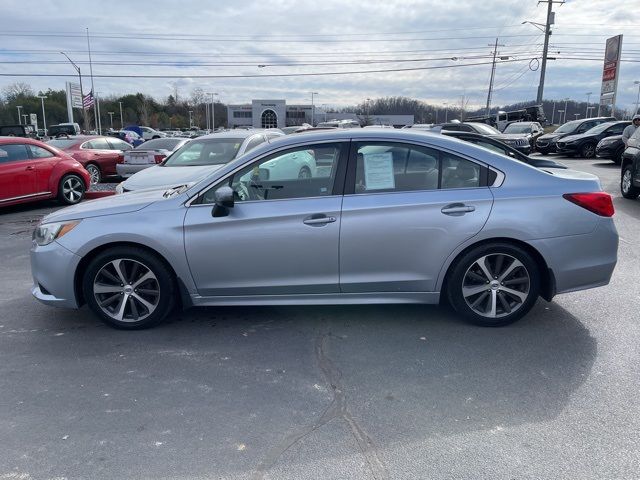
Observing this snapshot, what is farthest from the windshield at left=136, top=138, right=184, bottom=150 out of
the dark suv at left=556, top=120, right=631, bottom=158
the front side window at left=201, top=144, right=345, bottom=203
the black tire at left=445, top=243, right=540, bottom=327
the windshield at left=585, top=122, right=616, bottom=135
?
the windshield at left=585, top=122, right=616, bottom=135

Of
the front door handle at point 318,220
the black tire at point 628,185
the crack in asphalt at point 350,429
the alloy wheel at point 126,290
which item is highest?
the front door handle at point 318,220

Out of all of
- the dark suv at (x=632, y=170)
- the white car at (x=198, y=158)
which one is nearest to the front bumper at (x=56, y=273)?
the white car at (x=198, y=158)

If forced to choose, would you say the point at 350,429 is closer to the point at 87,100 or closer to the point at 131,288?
the point at 131,288

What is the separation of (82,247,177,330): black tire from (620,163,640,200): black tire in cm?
1009

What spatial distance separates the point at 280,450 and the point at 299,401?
494 mm

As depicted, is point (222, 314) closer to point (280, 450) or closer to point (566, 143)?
point (280, 450)

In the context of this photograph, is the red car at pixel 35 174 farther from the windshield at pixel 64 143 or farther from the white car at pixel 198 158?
the windshield at pixel 64 143

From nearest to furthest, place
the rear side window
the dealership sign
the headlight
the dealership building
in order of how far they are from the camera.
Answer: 1. the headlight
2. the rear side window
3. the dealership sign
4. the dealership building

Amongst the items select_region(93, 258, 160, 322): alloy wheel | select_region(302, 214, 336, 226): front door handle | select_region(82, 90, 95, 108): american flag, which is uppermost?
select_region(82, 90, 95, 108): american flag

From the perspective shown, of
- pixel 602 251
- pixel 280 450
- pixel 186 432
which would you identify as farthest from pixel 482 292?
pixel 186 432

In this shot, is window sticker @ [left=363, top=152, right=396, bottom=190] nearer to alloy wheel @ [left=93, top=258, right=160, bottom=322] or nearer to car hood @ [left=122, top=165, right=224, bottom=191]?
alloy wheel @ [left=93, top=258, right=160, bottom=322]

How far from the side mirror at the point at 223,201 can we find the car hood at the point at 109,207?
620mm

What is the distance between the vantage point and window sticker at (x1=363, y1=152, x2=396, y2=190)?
4188 millimetres

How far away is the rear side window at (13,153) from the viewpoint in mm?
9789
